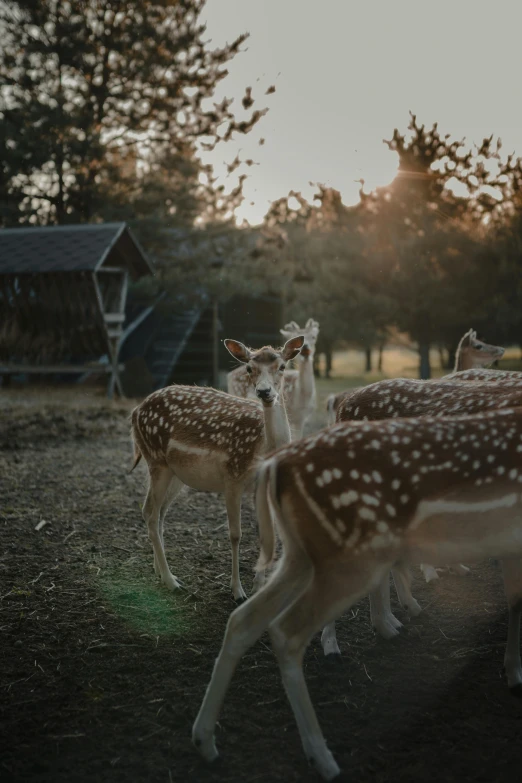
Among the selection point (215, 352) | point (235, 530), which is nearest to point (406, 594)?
point (235, 530)

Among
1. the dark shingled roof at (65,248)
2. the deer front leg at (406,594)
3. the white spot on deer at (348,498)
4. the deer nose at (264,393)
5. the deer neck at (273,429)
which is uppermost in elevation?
the dark shingled roof at (65,248)

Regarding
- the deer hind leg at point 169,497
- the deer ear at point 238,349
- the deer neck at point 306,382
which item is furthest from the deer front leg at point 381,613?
the deer neck at point 306,382

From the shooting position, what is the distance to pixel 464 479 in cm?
292

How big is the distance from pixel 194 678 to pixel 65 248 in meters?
12.8

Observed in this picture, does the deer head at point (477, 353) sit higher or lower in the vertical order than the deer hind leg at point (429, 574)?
higher

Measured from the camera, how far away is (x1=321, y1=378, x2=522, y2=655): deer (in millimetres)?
3959

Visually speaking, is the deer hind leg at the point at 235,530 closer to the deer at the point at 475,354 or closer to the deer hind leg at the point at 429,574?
the deer hind leg at the point at 429,574

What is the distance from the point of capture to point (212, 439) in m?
4.89

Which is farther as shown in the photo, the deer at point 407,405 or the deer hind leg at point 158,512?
the deer hind leg at point 158,512

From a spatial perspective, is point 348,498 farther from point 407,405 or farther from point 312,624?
point 407,405

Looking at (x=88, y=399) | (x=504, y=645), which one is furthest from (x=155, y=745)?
(x=88, y=399)

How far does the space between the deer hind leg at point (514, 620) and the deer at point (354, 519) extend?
0.33 m

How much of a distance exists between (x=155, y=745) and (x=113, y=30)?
18.5 m

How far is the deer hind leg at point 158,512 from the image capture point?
4.76 meters
